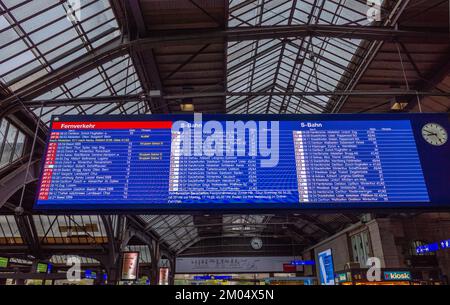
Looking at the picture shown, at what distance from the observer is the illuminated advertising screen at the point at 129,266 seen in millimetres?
21703

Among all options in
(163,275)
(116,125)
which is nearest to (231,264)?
(163,275)

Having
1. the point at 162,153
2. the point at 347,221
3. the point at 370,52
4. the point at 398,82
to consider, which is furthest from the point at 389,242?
the point at 162,153

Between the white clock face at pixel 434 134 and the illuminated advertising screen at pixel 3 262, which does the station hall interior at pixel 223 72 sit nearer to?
the white clock face at pixel 434 134

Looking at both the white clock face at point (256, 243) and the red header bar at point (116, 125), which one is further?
the white clock face at point (256, 243)

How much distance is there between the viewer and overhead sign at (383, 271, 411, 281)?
15.2m

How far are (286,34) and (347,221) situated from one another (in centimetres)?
2165

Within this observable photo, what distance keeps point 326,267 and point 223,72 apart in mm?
25887

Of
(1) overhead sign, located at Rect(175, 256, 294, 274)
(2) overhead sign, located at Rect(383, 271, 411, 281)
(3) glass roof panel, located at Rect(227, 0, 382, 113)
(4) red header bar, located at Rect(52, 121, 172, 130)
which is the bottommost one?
(2) overhead sign, located at Rect(383, 271, 411, 281)

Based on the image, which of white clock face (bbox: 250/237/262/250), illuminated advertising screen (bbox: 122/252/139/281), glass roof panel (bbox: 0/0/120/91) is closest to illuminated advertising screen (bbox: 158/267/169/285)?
illuminated advertising screen (bbox: 122/252/139/281)

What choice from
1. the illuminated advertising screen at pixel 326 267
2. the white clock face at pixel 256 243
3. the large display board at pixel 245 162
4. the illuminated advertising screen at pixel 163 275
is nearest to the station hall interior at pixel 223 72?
the large display board at pixel 245 162

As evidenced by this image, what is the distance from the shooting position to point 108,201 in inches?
202

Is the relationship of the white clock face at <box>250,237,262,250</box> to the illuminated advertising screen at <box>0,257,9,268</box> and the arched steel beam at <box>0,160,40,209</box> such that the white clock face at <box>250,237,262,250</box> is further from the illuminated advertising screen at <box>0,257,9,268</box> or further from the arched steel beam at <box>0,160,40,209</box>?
the arched steel beam at <box>0,160,40,209</box>

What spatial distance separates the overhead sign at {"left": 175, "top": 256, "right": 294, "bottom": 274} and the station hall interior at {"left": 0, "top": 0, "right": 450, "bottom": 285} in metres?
17.9

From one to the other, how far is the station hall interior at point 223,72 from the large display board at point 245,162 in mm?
176
